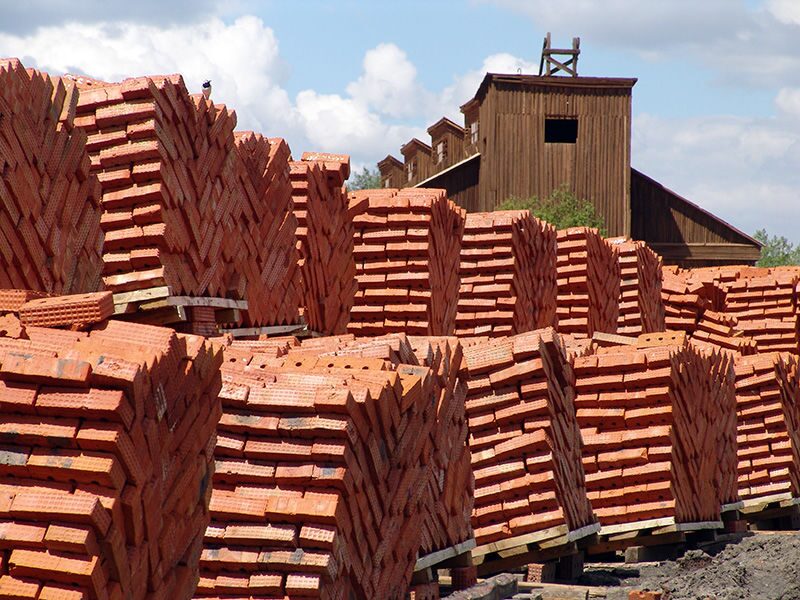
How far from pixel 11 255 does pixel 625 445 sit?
650cm

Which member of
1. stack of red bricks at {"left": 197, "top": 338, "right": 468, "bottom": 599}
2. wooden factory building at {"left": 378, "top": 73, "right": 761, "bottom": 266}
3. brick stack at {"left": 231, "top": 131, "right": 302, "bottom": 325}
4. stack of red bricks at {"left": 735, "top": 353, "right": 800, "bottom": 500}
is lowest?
stack of red bricks at {"left": 197, "top": 338, "right": 468, "bottom": 599}

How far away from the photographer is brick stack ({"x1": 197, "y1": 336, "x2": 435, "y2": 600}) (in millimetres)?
5945

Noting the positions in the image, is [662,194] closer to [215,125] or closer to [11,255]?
[215,125]

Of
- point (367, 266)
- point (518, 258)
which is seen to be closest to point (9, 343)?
point (367, 266)

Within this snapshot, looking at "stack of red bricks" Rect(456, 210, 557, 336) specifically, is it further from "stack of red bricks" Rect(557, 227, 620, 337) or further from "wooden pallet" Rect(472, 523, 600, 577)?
"wooden pallet" Rect(472, 523, 600, 577)

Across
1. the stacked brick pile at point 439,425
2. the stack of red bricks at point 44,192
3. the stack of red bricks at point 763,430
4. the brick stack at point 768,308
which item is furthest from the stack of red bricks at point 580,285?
the stack of red bricks at point 44,192

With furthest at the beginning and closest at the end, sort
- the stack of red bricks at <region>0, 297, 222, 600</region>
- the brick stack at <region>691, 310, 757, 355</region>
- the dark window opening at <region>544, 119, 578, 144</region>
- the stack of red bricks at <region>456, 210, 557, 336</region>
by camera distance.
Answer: the dark window opening at <region>544, 119, 578, 144</region> < the brick stack at <region>691, 310, 757, 355</region> < the stack of red bricks at <region>456, 210, 557, 336</region> < the stack of red bricks at <region>0, 297, 222, 600</region>

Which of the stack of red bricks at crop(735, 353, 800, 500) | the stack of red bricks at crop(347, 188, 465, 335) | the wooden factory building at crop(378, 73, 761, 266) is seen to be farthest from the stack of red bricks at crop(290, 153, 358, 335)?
the wooden factory building at crop(378, 73, 761, 266)

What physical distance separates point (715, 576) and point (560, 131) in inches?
1002

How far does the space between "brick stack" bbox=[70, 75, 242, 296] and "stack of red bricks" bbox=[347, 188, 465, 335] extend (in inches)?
130

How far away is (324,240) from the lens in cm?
1131

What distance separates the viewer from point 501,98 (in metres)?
34.3

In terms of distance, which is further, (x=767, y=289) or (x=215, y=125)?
(x=767, y=289)

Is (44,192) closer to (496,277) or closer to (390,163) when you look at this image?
(496,277)
